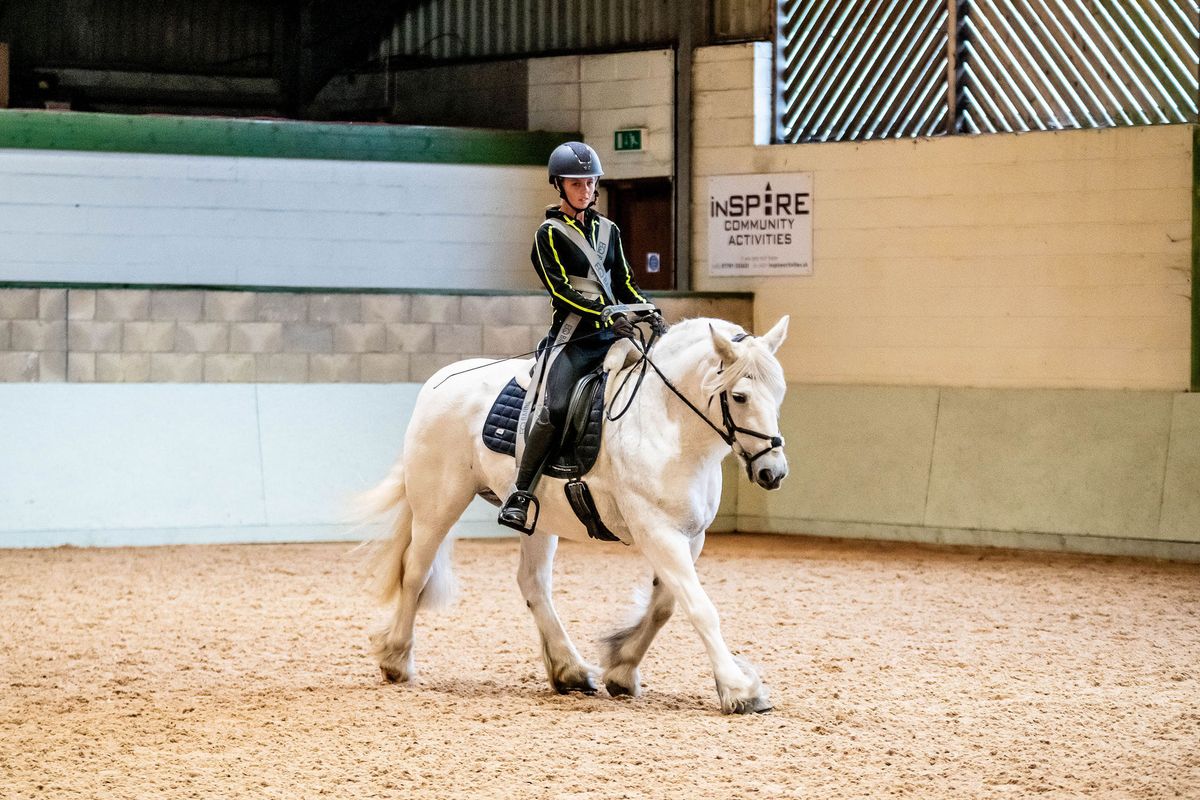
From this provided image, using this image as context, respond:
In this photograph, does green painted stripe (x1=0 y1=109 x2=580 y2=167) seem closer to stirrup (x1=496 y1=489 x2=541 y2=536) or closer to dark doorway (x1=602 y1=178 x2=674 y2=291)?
dark doorway (x1=602 y1=178 x2=674 y2=291)

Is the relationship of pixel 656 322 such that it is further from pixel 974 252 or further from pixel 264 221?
pixel 264 221

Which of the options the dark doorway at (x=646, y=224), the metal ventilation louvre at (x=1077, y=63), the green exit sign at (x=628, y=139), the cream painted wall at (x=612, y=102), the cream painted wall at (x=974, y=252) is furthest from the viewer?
the dark doorway at (x=646, y=224)

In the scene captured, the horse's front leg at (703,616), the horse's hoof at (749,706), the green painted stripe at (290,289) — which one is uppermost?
the green painted stripe at (290,289)

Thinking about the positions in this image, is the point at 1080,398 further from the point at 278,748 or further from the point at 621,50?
the point at 278,748

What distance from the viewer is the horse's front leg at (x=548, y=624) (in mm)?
6246

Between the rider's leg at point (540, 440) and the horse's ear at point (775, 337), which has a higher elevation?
the horse's ear at point (775, 337)

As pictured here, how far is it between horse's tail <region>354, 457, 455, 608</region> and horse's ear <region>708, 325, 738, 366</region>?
1.82 meters

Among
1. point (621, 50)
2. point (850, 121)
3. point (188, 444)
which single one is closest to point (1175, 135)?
point (850, 121)

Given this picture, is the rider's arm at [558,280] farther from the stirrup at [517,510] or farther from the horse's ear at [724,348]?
the stirrup at [517,510]

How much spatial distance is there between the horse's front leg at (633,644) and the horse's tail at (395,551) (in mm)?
932

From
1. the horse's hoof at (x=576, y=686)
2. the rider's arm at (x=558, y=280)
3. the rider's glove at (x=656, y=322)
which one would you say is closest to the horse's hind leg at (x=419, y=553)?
the horse's hoof at (x=576, y=686)

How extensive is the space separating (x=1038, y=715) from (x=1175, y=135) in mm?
6103

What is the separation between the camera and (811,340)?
12.3m

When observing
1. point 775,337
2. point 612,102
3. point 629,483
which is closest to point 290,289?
point 612,102
